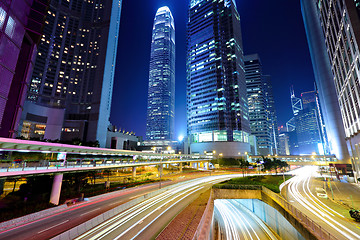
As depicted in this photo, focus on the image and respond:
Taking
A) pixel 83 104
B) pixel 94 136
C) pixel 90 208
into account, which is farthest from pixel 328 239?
pixel 83 104

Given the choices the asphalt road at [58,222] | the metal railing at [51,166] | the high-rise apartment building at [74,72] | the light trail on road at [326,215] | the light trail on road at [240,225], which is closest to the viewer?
the asphalt road at [58,222]

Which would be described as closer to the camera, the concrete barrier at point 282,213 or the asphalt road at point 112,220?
the concrete barrier at point 282,213

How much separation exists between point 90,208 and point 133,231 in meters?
10.7

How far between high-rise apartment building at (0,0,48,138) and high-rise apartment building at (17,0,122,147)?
42.8 meters

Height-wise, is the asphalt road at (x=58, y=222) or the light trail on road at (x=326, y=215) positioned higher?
the asphalt road at (x=58, y=222)

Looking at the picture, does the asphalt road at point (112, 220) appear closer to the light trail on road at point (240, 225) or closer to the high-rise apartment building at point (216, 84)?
the light trail on road at point (240, 225)

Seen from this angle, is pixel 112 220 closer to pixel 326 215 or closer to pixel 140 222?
pixel 140 222

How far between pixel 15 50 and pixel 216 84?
349 ft

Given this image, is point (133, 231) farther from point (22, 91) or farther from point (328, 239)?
point (22, 91)

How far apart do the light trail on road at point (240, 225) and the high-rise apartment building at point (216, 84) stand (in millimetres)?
73668

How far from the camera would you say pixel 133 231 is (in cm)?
1531

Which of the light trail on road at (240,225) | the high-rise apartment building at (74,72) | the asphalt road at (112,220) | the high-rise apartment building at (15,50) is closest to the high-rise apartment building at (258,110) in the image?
the light trail on road at (240,225)

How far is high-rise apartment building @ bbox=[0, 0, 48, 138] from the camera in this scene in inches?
1505

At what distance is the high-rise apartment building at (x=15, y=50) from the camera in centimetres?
3823
